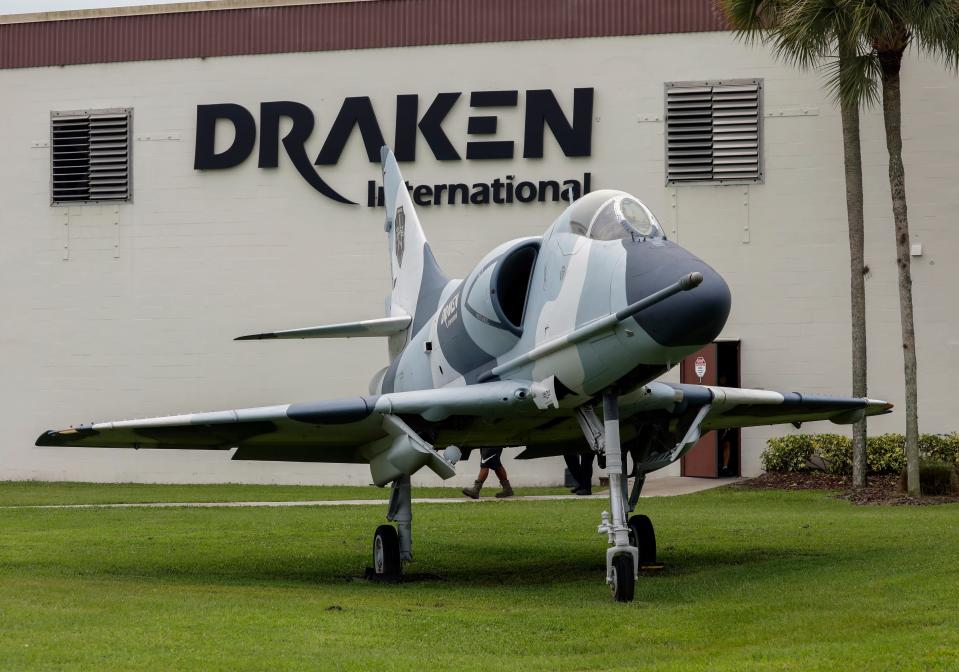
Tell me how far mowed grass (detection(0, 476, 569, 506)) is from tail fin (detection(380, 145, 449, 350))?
989 cm

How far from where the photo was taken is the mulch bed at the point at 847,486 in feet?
74.9

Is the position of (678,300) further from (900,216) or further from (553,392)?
(900,216)

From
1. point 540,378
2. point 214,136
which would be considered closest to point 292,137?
point 214,136

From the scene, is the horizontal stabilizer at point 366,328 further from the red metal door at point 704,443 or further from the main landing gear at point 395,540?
the red metal door at point 704,443

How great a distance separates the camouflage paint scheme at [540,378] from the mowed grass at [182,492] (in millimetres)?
12713

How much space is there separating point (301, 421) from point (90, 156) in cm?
2235

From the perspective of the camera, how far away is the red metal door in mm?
29344

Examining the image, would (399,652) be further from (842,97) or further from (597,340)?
(842,97)

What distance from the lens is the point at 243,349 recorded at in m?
32.0

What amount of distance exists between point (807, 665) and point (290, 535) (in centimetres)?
1189

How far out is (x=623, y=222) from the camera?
1202cm

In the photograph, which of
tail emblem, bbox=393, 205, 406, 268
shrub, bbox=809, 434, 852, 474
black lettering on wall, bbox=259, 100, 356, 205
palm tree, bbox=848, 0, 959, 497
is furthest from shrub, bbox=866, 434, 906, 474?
black lettering on wall, bbox=259, 100, 356, 205

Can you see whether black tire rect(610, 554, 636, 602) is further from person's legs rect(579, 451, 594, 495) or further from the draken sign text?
the draken sign text

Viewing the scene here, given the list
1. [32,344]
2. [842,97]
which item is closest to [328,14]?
[32,344]
